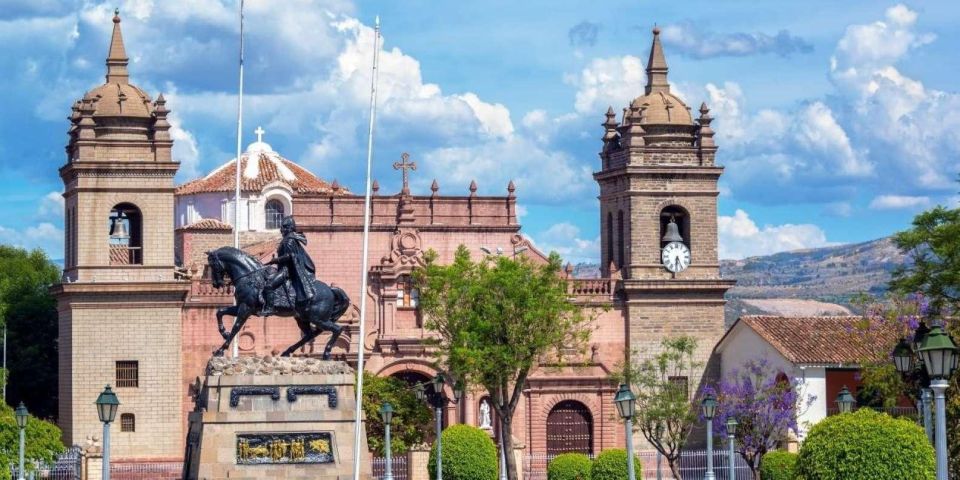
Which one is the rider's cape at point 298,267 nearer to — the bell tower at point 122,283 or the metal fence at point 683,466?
the metal fence at point 683,466

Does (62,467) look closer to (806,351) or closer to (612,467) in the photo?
(612,467)

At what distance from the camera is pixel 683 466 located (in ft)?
217

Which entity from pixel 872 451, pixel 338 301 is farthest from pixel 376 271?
pixel 872 451

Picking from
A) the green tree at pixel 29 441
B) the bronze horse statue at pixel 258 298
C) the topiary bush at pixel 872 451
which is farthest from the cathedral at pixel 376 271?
the topiary bush at pixel 872 451

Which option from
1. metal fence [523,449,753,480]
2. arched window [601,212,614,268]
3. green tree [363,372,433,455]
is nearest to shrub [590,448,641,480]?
metal fence [523,449,753,480]

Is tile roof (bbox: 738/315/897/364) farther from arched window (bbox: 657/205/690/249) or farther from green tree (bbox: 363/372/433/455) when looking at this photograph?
green tree (bbox: 363/372/433/455)

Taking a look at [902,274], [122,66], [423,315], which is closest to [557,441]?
[423,315]

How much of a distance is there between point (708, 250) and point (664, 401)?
8206 mm

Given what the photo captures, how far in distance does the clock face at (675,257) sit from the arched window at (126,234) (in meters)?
16.6

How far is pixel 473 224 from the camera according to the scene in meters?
69.5

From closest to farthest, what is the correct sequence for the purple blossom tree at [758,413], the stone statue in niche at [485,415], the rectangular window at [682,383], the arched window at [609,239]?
the purple blossom tree at [758,413], the rectangular window at [682,383], the stone statue in niche at [485,415], the arched window at [609,239]

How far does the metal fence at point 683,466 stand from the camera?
6412 cm

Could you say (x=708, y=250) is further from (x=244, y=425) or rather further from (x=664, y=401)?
(x=244, y=425)

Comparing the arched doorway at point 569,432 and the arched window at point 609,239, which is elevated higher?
the arched window at point 609,239
